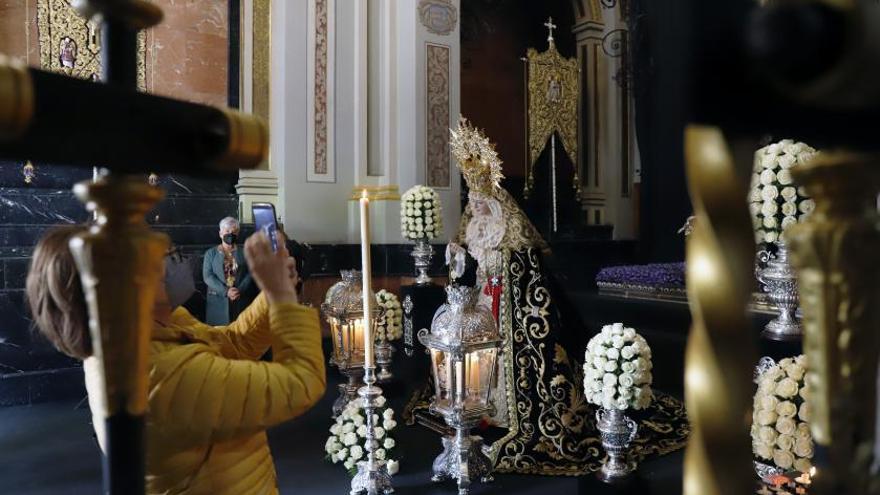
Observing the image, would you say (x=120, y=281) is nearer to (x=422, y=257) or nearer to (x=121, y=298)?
(x=121, y=298)

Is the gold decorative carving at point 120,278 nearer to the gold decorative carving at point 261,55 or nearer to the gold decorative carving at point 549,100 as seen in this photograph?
the gold decorative carving at point 261,55

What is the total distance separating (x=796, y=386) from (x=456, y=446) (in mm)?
2012

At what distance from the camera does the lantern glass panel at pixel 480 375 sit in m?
3.78

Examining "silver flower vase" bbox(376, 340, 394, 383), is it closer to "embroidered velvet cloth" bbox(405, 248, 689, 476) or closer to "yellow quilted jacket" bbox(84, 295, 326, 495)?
"embroidered velvet cloth" bbox(405, 248, 689, 476)

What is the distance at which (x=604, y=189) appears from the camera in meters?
11.8

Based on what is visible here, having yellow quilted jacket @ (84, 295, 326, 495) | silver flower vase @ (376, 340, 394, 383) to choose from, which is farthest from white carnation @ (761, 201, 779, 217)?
silver flower vase @ (376, 340, 394, 383)

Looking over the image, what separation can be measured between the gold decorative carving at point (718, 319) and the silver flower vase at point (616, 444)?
3.21 meters

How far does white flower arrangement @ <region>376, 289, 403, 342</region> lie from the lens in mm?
6047

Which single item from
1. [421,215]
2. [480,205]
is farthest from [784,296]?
[421,215]

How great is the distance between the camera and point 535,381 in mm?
4641

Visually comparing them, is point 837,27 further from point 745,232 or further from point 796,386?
point 796,386

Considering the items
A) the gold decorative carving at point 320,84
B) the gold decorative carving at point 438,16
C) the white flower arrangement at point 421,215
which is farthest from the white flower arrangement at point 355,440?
the gold decorative carving at point 438,16

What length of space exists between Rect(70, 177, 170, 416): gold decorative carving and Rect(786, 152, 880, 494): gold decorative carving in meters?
0.50

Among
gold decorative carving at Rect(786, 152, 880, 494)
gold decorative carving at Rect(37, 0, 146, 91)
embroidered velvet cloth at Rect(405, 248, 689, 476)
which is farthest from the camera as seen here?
gold decorative carving at Rect(37, 0, 146, 91)
